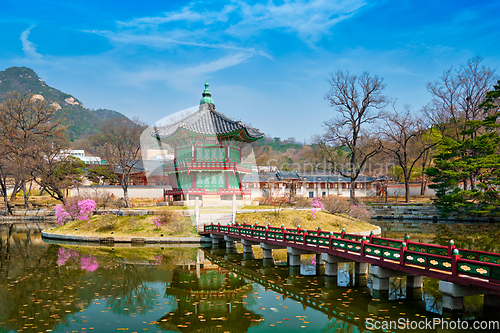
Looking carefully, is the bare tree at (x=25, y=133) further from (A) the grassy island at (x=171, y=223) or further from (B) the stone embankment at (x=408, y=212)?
(B) the stone embankment at (x=408, y=212)

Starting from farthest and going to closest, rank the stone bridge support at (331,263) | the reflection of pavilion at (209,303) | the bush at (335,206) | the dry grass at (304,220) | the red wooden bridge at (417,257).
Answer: the bush at (335,206) → the dry grass at (304,220) → the stone bridge support at (331,263) → the reflection of pavilion at (209,303) → the red wooden bridge at (417,257)

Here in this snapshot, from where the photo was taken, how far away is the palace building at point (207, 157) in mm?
34781

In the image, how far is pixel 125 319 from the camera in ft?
33.8

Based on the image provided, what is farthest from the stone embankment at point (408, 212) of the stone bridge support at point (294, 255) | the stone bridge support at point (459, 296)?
the stone bridge support at point (459, 296)

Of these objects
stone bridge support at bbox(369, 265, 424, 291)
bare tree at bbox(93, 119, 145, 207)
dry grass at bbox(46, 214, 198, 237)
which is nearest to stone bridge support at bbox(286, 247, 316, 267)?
stone bridge support at bbox(369, 265, 424, 291)

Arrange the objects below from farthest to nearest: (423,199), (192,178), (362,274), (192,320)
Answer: (423,199)
(192,178)
(362,274)
(192,320)

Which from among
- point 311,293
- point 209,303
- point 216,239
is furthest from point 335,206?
point 209,303

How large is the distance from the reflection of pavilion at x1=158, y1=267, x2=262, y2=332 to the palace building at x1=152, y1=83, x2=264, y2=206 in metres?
18.3

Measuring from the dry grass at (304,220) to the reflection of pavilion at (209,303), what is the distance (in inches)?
439

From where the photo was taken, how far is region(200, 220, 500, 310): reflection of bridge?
9797 millimetres

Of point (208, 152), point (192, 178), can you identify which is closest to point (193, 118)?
point (208, 152)

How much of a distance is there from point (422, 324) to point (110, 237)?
22.1m

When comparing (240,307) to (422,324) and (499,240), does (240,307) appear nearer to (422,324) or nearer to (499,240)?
(422,324)

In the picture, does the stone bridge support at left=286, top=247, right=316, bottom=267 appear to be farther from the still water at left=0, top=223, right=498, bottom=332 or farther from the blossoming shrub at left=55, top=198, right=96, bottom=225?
the blossoming shrub at left=55, top=198, right=96, bottom=225
